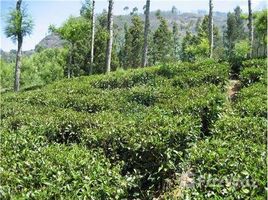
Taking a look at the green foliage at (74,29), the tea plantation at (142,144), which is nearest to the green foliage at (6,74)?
the green foliage at (74,29)

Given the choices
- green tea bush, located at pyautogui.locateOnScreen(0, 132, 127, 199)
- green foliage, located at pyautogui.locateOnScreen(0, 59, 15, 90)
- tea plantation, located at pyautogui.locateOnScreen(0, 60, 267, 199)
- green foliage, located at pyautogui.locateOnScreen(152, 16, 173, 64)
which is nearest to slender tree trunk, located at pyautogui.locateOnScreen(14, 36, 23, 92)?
tea plantation, located at pyautogui.locateOnScreen(0, 60, 267, 199)

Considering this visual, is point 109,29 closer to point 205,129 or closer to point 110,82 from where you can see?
point 110,82

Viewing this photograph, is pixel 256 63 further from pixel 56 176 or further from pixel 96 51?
pixel 96 51

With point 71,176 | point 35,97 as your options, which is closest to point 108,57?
point 35,97

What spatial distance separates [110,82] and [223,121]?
9.28 meters

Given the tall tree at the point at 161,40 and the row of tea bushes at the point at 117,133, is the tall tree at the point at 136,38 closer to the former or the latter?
the tall tree at the point at 161,40

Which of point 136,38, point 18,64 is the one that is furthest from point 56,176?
point 136,38

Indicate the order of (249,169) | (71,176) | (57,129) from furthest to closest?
(57,129), (71,176), (249,169)

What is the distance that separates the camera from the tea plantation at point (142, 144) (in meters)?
6.04

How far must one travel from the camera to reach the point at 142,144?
8.71 meters

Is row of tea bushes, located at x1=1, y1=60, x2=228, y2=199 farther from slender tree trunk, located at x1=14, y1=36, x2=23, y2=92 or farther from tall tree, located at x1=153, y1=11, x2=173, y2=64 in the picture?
tall tree, located at x1=153, y1=11, x2=173, y2=64

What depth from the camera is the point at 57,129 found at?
1091 centimetres

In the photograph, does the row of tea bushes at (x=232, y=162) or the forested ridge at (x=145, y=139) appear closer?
the row of tea bushes at (x=232, y=162)

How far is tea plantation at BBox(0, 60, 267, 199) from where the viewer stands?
19.8 ft
